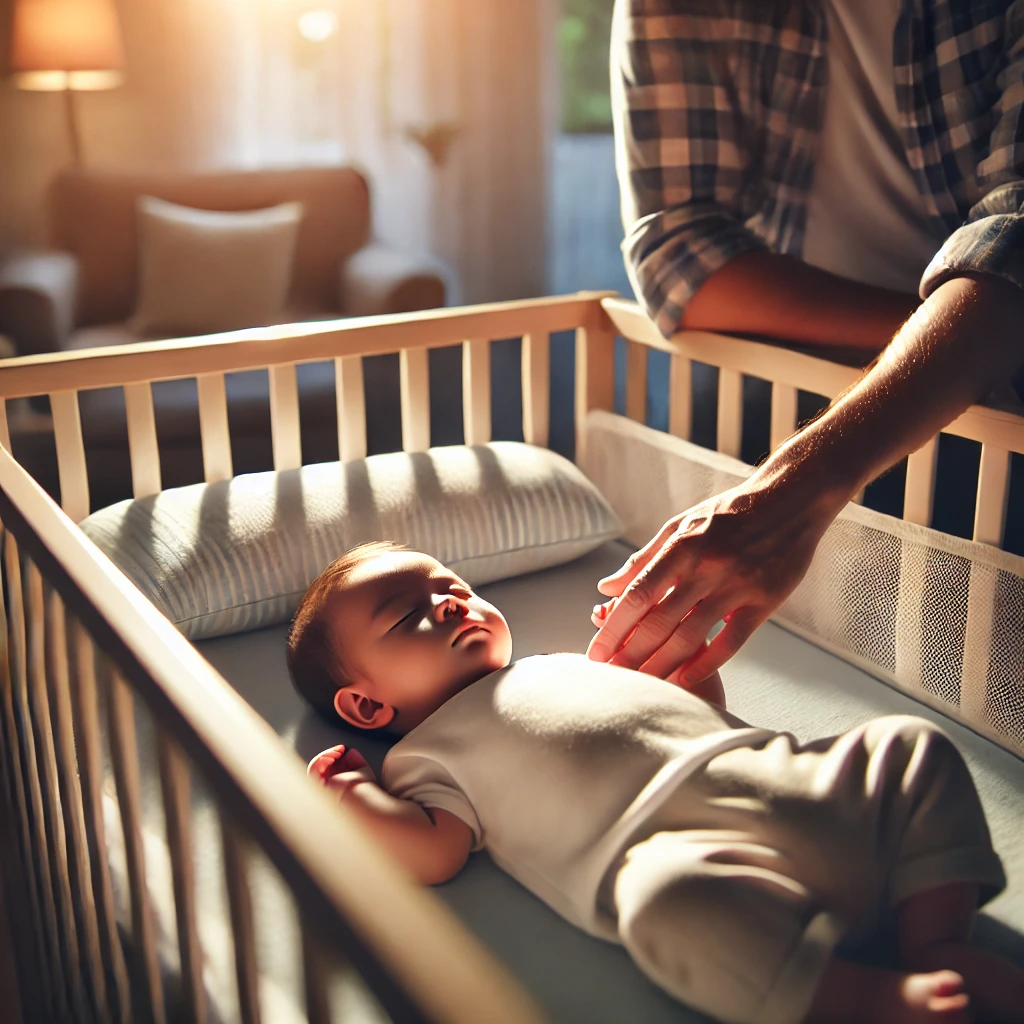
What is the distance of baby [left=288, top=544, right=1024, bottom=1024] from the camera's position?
610 mm

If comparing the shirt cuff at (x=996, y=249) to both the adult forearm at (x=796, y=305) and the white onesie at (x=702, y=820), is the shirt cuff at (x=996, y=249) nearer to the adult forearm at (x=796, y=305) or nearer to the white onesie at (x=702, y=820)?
the adult forearm at (x=796, y=305)

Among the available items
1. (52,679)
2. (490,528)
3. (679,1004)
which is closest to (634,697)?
(679,1004)

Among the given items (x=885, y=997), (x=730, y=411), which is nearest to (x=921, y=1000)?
(x=885, y=997)

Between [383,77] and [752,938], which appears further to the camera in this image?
[383,77]

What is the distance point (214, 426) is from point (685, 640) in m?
0.68

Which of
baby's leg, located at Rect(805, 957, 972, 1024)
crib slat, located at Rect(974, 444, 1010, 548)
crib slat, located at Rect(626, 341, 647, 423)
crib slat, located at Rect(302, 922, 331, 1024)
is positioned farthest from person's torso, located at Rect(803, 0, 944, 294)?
crib slat, located at Rect(302, 922, 331, 1024)

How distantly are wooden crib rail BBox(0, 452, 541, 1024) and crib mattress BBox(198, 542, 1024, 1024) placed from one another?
212 millimetres

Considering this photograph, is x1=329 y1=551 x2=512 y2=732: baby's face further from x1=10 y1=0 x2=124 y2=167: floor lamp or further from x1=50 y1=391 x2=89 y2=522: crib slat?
x1=10 y1=0 x2=124 y2=167: floor lamp

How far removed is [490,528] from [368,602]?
0.37 meters

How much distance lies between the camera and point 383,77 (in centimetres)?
258

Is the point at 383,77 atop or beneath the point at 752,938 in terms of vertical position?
atop

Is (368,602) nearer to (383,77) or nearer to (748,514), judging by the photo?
(748,514)

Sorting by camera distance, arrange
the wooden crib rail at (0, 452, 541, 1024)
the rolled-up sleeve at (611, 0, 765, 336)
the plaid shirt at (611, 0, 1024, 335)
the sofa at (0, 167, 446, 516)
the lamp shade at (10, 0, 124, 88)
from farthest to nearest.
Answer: the lamp shade at (10, 0, 124, 88)
the sofa at (0, 167, 446, 516)
the rolled-up sleeve at (611, 0, 765, 336)
the plaid shirt at (611, 0, 1024, 335)
the wooden crib rail at (0, 452, 541, 1024)

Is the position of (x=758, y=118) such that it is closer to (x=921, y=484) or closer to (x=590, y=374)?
(x=590, y=374)
